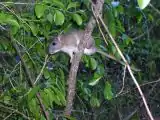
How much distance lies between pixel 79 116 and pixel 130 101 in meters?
0.82

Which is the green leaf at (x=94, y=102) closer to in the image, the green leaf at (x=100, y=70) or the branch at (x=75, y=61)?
the green leaf at (x=100, y=70)

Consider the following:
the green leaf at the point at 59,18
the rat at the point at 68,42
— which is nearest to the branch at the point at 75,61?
the green leaf at the point at 59,18

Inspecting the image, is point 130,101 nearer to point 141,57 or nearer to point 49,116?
point 141,57

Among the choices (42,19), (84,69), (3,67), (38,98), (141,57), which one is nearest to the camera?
(38,98)

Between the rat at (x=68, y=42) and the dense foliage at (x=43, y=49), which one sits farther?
the rat at (x=68, y=42)

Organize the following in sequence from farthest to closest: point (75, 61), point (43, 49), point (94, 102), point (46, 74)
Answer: point (94, 102)
point (43, 49)
point (46, 74)
point (75, 61)

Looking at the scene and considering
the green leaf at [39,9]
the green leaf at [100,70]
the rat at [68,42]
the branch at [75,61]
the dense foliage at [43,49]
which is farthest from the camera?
the rat at [68,42]

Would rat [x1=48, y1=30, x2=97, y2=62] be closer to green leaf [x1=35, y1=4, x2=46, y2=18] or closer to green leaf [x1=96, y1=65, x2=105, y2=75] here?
green leaf [x1=96, y1=65, x2=105, y2=75]

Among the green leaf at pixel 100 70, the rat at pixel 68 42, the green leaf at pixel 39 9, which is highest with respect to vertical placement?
the green leaf at pixel 39 9

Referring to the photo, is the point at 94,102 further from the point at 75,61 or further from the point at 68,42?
the point at 75,61

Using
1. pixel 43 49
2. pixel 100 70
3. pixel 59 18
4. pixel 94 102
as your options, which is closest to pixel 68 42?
pixel 94 102

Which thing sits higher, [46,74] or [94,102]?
[46,74]

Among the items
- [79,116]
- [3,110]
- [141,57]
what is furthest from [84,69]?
[3,110]

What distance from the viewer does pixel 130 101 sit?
4.87 meters
